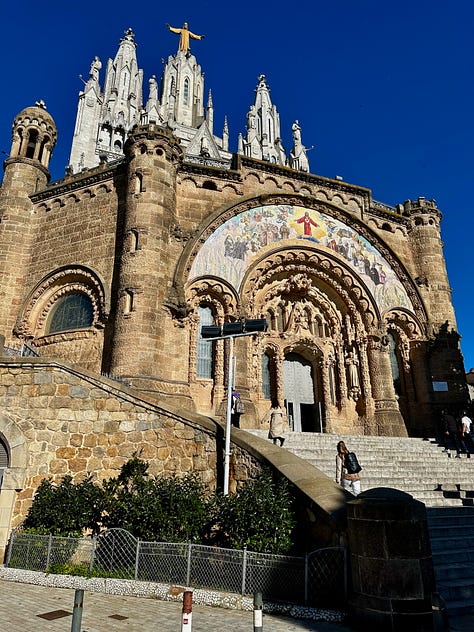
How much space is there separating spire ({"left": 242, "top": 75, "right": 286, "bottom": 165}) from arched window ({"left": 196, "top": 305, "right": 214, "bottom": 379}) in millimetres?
49479

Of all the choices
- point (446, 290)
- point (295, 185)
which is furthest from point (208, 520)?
point (446, 290)

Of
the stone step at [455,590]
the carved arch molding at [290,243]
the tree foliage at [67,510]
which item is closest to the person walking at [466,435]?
the carved arch molding at [290,243]

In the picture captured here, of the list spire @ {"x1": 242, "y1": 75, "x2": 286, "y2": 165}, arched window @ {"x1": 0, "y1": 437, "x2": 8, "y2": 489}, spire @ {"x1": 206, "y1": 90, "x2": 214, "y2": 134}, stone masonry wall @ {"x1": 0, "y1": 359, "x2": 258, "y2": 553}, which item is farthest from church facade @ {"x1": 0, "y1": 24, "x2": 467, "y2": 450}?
spire @ {"x1": 206, "y1": 90, "x2": 214, "y2": 134}

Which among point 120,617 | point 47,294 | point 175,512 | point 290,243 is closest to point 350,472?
point 175,512

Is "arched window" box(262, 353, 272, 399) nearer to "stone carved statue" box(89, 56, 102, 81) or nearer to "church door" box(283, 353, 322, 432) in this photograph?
"church door" box(283, 353, 322, 432)

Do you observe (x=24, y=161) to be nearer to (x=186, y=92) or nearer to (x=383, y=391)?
(x=383, y=391)

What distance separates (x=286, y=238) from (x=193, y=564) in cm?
1473

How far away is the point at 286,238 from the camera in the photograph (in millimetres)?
19203

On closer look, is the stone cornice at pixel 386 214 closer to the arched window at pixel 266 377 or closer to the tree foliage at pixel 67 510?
the arched window at pixel 266 377

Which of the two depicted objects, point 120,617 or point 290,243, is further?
point 290,243

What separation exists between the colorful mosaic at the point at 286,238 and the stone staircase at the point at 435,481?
681 centimetres

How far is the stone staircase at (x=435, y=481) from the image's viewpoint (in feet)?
21.5

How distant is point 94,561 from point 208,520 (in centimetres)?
206

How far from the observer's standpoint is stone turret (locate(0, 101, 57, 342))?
18.5 metres
